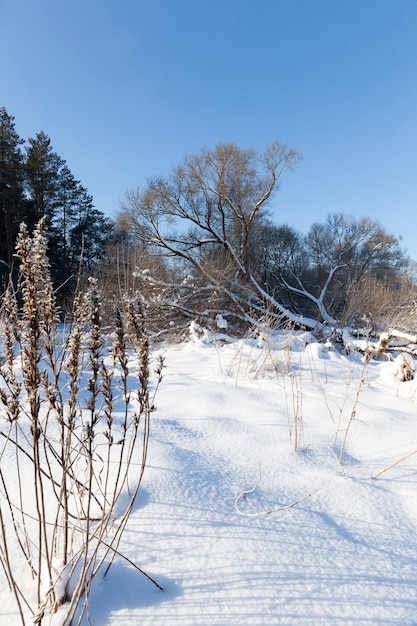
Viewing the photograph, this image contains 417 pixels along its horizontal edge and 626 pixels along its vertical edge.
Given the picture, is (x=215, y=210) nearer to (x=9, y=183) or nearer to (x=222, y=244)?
(x=222, y=244)

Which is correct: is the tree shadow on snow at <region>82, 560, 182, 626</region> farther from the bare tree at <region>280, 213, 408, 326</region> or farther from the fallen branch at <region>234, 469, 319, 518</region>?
the bare tree at <region>280, 213, 408, 326</region>

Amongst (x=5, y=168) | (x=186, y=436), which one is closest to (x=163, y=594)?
(x=186, y=436)

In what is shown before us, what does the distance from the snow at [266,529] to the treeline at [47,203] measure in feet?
41.9

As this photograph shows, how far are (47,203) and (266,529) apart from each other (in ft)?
61.5

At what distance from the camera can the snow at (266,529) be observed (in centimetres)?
88

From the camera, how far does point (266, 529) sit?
1.20m

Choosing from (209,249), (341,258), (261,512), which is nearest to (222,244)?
(209,249)

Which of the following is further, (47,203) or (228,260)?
(47,203)

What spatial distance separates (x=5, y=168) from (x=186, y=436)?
17259 millimetres

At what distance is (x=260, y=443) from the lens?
2.00 metres

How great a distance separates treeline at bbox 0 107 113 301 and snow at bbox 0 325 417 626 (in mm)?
12778

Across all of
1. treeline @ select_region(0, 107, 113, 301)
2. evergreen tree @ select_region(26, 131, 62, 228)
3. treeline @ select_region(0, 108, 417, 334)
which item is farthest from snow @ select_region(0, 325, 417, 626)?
evergreen tree @ select_region(26, 131, 62, 228)

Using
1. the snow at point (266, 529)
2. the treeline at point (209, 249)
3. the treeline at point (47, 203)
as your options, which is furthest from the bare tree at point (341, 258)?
the snow at point (266, 529)

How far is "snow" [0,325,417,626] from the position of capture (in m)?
0.88
